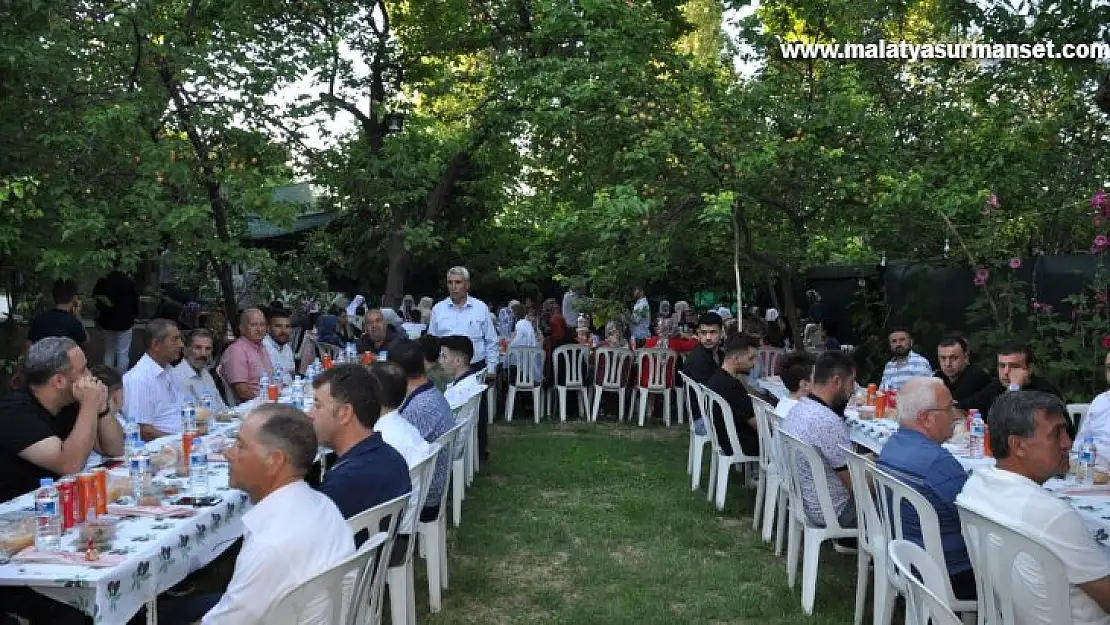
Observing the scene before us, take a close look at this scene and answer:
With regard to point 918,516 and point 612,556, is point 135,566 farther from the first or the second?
point 612,556

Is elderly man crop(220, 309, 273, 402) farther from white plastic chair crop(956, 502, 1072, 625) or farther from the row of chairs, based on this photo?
white plastic chair crop(956, 502, 1072, 625)

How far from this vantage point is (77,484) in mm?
3777

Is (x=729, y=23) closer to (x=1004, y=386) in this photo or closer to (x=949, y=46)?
(x=949, y=46)

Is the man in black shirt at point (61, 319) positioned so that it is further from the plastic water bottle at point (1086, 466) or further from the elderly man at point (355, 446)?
the plastic water bottle at point (1086, 466)

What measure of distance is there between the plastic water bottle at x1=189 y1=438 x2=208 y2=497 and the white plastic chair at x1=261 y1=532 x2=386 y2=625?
63.5 inches

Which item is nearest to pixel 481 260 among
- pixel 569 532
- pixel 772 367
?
pixel 772 367

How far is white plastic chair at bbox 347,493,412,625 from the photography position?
335 centimetres

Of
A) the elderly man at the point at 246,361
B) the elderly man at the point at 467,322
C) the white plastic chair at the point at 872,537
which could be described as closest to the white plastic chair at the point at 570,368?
the elderly man at the point at 467,322

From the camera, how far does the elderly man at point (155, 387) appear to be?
6398mm

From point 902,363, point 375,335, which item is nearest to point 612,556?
point 902,363

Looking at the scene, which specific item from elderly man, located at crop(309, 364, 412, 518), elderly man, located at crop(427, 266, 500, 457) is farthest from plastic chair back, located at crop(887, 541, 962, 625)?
elderly man, located at crop(427, 266, 500, 457)

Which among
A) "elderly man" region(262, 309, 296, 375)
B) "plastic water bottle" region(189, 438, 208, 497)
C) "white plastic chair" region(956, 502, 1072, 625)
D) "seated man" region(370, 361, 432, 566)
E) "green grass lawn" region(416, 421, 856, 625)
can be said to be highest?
"elderly man" region(262, 309, 296, 375)

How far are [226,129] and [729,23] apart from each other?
5486mm

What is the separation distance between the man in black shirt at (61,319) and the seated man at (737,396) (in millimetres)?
5123
